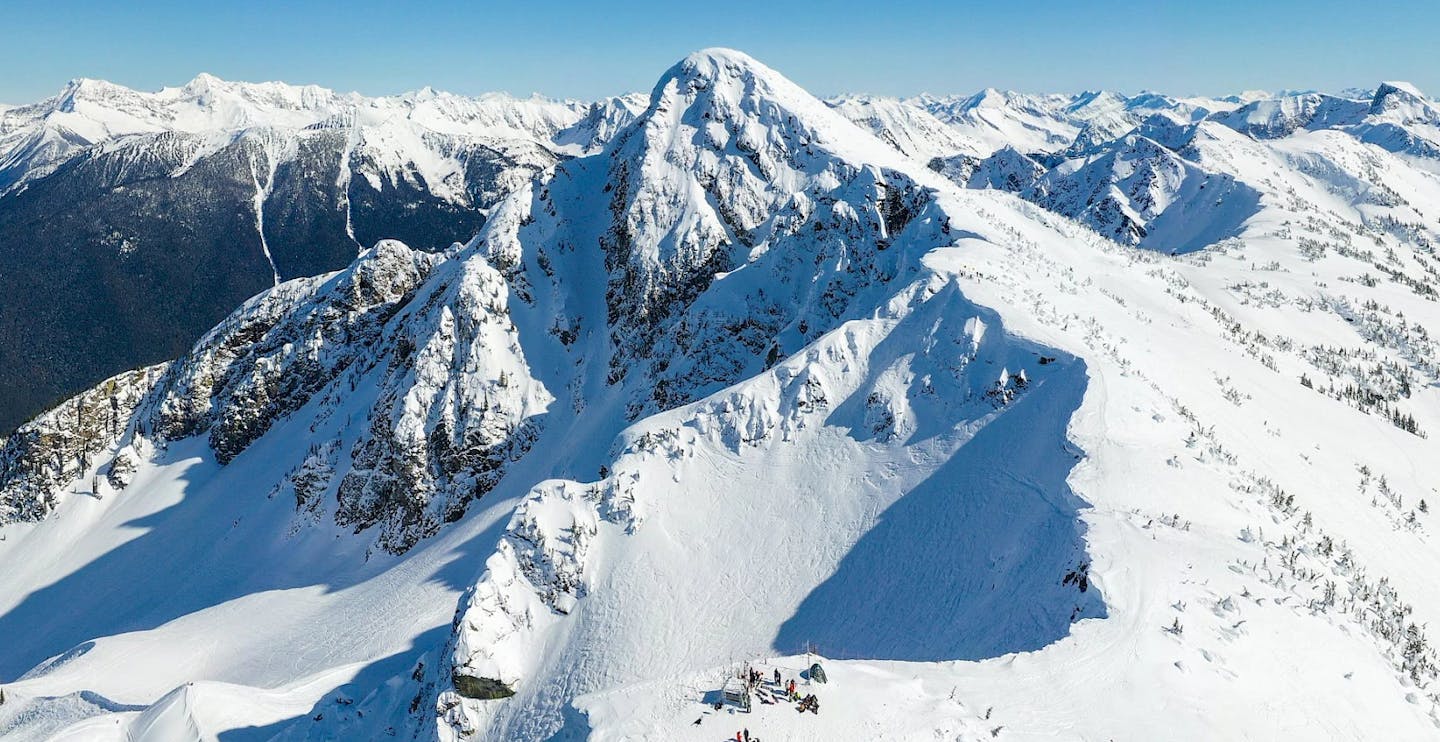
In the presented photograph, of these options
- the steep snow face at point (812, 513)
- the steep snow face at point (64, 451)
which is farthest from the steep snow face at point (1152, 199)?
the steep snow face at point (64, 451)

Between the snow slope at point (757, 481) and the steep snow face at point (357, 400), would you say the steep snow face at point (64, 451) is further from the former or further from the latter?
the snow slope at point (757, 481)

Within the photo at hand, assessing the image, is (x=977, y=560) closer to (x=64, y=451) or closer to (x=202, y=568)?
(x=202, y=568)

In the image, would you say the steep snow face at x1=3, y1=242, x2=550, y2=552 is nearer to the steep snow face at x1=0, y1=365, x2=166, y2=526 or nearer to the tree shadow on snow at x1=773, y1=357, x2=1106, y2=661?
the steep snow face at x1=0, y1=365, x2=166, y2=526

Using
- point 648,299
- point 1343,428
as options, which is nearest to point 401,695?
point 1343,428

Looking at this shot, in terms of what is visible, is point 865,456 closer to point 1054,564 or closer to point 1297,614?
point 1054,564

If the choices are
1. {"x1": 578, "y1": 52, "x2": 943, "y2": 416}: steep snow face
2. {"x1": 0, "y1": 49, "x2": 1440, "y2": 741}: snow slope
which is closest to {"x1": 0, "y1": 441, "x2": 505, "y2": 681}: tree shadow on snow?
{"x1": 0, "y1": 49, "x2": 1440, "y2": 741}: snow slope

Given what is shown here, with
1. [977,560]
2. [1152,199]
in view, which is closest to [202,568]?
[977,560]
